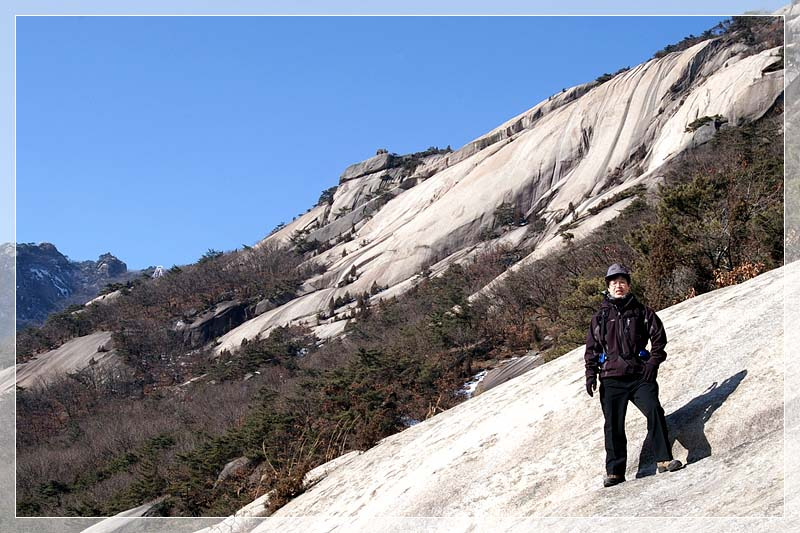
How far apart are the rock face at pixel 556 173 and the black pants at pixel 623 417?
27.1 m

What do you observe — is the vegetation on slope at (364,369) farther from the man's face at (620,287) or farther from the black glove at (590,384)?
the man's face at (620,287)

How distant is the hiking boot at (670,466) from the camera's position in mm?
5746

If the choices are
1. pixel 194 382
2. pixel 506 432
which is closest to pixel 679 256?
pixel 506 432

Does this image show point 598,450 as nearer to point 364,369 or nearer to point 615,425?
point 615,425

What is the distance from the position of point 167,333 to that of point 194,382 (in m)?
14.2

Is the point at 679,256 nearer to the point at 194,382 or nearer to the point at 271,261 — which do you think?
the point at 194,382

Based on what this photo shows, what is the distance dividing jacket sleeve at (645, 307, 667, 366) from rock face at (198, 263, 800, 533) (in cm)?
68

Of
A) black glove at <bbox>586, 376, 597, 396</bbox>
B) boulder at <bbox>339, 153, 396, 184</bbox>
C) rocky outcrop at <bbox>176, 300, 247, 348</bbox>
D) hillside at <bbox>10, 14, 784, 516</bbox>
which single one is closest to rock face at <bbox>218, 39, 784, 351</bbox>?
hillside at <bbox>10, 14, 784, 516</bbox>

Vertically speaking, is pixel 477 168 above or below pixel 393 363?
above

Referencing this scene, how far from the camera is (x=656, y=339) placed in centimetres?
588

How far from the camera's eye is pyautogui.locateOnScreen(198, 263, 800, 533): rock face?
17.9ft

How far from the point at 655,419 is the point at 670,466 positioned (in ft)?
1.16

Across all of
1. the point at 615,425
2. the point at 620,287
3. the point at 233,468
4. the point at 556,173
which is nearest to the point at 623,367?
the point at 615,425

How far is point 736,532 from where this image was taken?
4750 mm
